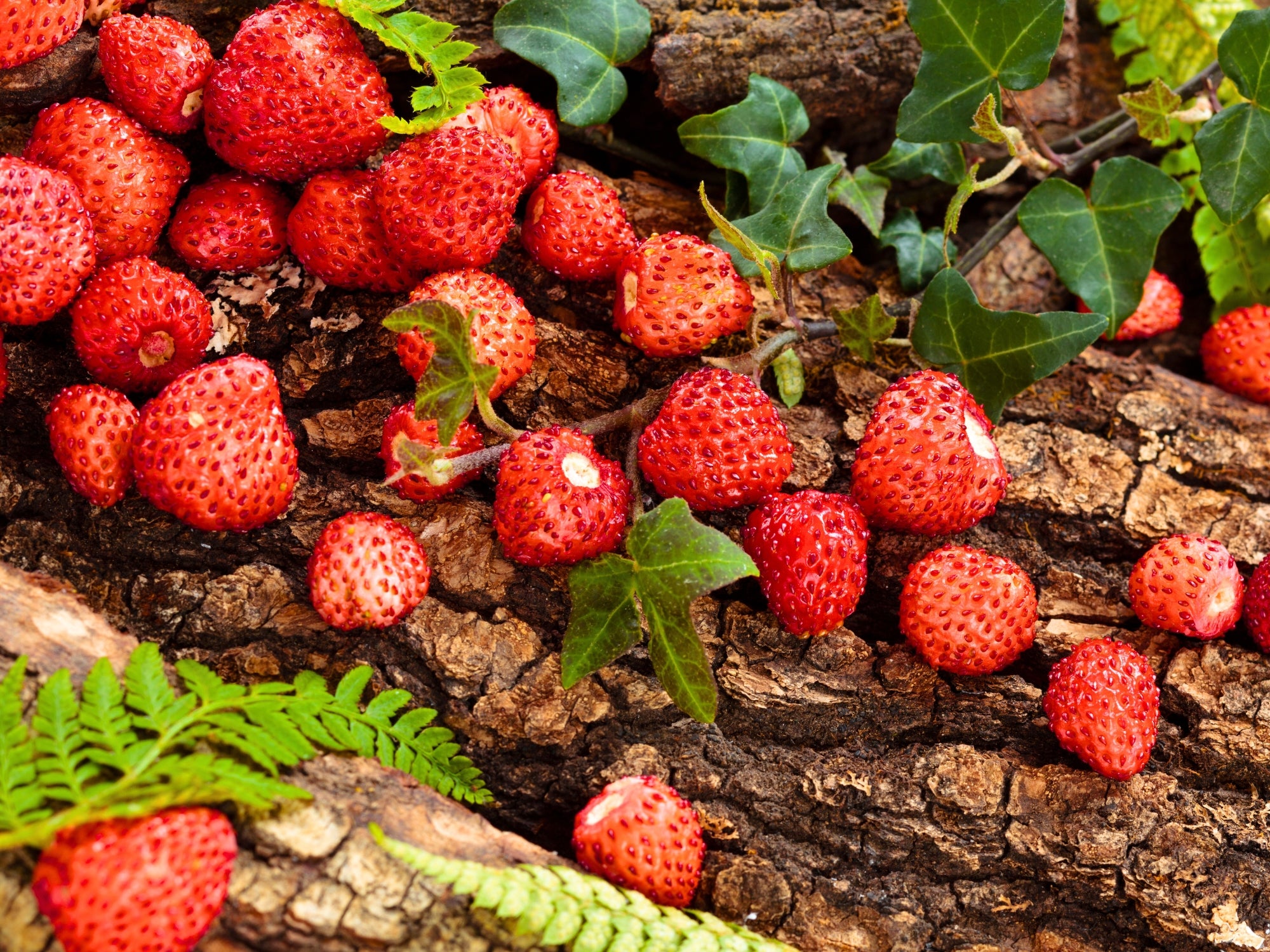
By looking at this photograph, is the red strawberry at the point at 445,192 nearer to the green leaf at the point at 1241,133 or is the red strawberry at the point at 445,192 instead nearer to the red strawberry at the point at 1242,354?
the green leaf at the point at 1241,133

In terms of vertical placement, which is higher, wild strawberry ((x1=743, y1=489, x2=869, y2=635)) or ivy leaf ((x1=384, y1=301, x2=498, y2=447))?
ivy leaf ((x1=384, y1=301, x2=498, y2=447))

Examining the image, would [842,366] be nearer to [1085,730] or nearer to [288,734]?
[1085,730]

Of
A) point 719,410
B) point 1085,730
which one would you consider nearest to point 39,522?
point 719,410

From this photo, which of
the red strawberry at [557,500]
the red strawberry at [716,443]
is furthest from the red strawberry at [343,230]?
the red strawberry at [716,443]

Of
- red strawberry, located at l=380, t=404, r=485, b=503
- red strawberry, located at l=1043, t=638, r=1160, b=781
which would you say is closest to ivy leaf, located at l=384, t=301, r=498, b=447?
red strawberry, located at l=380, t=404, r=485, b=503

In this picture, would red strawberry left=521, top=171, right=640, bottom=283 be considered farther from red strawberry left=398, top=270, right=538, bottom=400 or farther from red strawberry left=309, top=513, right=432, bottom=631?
red strawberry left=309, top=513, right=432, bottom=631

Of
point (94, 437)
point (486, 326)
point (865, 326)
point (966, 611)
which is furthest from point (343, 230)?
point (966, 611)
